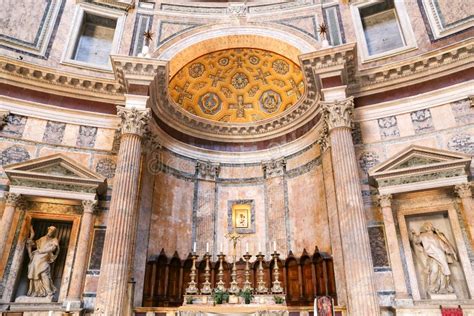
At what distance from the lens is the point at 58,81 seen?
37.3 ft

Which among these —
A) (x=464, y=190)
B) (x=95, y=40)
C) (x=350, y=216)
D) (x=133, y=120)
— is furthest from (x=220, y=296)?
(x=95, y=40)

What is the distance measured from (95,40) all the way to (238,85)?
6.15 metres

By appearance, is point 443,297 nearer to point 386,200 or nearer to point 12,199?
point 386,200

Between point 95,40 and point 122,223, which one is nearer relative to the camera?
point 122,223

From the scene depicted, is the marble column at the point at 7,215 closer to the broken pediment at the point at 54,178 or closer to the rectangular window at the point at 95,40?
the broken pediment at the point at 54,178

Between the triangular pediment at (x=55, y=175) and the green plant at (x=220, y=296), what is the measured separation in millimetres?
4849

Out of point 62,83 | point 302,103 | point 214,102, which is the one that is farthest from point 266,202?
point 62,83

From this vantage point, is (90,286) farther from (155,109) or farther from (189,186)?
(155,109)

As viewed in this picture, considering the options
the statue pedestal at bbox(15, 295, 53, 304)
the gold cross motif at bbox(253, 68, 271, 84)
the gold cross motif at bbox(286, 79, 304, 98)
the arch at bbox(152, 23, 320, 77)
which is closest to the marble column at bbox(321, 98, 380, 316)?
the gold cross motif at bbox(286, 79, 304, 98)

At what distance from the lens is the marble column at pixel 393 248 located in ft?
29.4

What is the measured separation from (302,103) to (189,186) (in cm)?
536

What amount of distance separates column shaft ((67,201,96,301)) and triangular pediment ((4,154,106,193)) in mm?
587

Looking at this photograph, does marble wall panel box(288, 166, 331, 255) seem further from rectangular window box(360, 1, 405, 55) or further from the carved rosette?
rectangular window box(360, 1, 405, 55)

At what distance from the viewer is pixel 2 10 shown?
40.5ft
